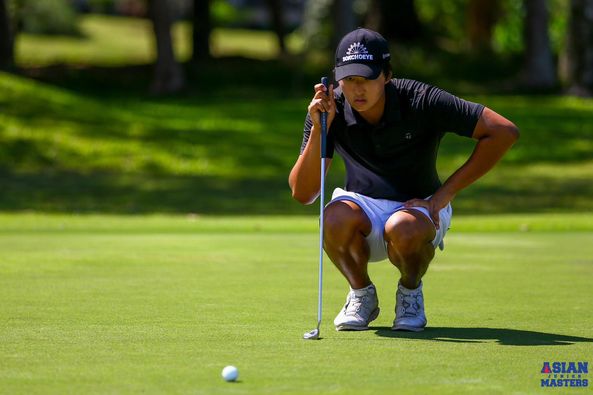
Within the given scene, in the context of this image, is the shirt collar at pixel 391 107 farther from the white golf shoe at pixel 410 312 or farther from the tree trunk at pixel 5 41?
the tree trunk at pixel 5 41

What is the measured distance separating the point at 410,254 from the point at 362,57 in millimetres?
1064

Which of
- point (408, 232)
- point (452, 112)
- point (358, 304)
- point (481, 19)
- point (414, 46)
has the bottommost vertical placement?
point (358, 304)

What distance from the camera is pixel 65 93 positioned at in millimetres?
31688

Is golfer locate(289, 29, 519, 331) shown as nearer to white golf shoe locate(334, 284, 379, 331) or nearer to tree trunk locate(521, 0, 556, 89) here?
white golf shoe locate(334, 284, 379, 331)

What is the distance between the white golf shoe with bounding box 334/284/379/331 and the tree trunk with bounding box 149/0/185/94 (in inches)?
1119

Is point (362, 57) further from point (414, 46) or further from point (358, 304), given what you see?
point (414, 46)

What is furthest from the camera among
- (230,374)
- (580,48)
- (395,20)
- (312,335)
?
(395,20)

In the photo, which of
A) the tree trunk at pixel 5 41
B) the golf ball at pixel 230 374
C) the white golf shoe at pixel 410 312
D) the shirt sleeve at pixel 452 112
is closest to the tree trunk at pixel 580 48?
the tree trunk at pixel 5 41

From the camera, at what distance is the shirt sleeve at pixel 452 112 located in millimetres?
6930

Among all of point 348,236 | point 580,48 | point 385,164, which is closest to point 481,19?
point 580,48

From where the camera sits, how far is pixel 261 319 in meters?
7.37

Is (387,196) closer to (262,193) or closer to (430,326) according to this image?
(430,326)

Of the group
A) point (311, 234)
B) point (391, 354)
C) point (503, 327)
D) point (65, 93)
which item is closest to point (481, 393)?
point (391, 354)

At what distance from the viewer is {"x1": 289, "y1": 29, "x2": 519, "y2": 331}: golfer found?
6922 millimetres
